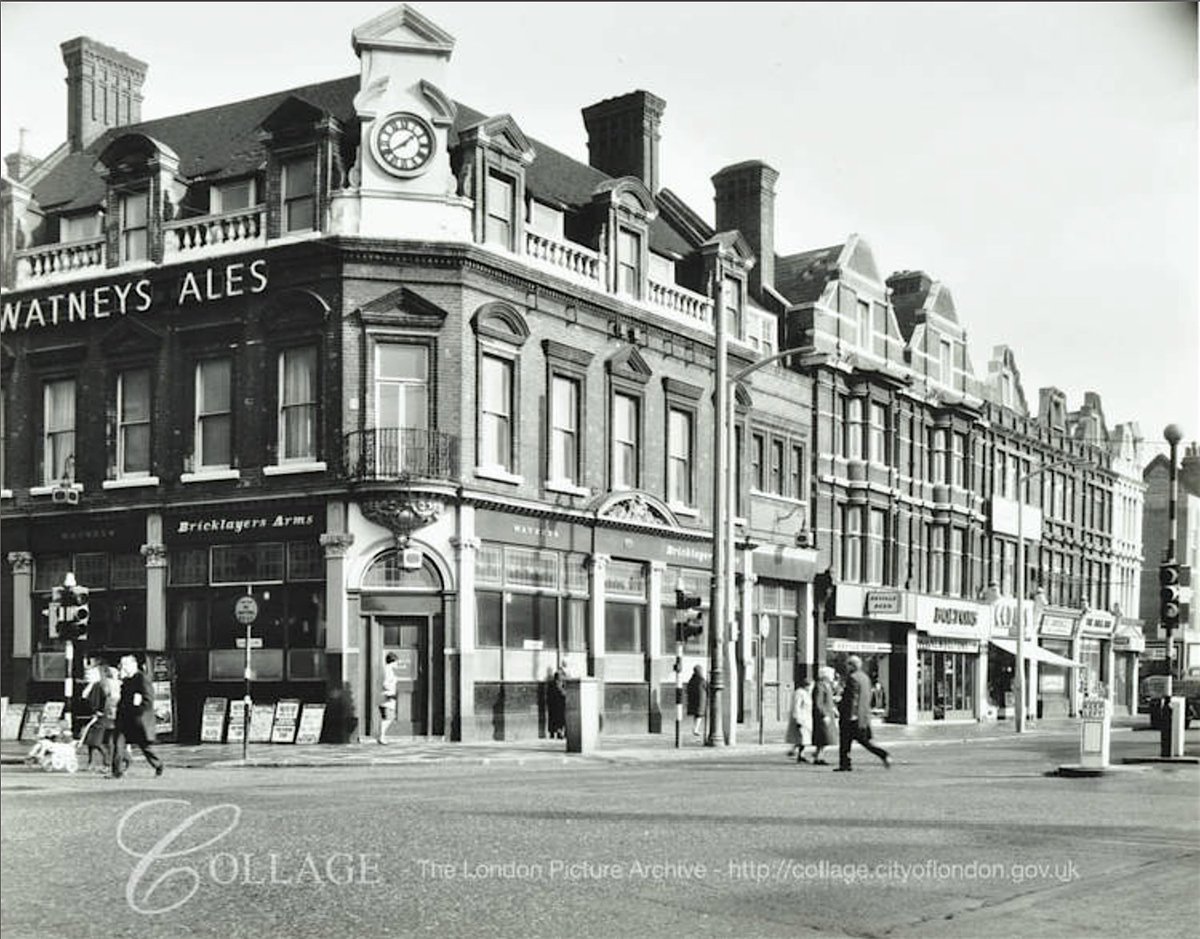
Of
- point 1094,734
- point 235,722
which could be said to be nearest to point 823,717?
point 1094,734

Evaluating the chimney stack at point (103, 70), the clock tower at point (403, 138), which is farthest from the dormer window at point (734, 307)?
the chimney stack at point (103, 70)

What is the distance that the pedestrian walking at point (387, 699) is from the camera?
930 inches

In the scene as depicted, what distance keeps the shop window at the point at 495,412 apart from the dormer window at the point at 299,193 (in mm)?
4381

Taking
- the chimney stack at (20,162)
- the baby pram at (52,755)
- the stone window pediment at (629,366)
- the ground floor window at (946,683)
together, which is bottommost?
the ground floor window at (946,683)

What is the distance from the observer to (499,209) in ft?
84.5

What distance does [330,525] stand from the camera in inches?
946

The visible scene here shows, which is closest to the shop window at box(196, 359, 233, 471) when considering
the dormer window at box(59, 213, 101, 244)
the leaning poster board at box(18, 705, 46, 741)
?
the dormer window at box(59, 213, 101, 244)

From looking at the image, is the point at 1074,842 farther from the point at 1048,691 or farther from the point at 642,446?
the point at 1048,691

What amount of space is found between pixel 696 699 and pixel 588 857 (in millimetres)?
21985

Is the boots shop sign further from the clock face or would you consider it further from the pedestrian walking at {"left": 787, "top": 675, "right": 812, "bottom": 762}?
the pedestrian walking at {"left": 787, "top": 675, "right": 812, "bottom": 762}

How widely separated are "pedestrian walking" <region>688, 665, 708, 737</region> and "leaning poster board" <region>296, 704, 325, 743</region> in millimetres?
8377

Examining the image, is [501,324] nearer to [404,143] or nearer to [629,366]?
[629,366]

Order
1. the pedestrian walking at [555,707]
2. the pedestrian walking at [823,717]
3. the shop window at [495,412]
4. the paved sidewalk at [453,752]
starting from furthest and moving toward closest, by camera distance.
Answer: the pedestrian walking at [555,707] < the shop window at [495,412] < the pedestrian walking at [823,717] < the paved sidewalk at [453,752]

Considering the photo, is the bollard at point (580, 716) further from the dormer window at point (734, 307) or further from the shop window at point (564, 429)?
the dormer window at point (734, 307)
